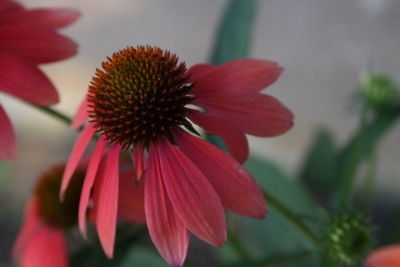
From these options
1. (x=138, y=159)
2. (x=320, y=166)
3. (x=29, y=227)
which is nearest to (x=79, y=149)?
(x=138, y=159)

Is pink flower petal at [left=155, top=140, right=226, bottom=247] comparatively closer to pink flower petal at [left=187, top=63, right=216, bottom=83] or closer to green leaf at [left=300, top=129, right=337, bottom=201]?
pink flower petal at [left=187, top=63, right=216, bottom=83]

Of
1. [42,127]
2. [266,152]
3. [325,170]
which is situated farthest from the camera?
[42,127]

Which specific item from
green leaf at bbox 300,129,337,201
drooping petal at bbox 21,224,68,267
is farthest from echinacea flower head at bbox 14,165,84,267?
green leaf at bbox 300,129,337,201

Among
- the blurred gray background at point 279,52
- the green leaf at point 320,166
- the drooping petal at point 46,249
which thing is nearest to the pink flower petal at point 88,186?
the drooping petal at point 46,249

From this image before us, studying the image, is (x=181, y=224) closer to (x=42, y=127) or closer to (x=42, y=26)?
(x=42, y=26)

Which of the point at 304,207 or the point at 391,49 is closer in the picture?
the point at 304,207

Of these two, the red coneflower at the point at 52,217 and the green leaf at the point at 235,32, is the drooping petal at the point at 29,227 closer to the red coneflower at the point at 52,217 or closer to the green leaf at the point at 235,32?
the red coneflower at the point at 52,217

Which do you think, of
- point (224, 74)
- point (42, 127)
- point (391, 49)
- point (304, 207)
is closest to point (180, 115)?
point (224, 74)
